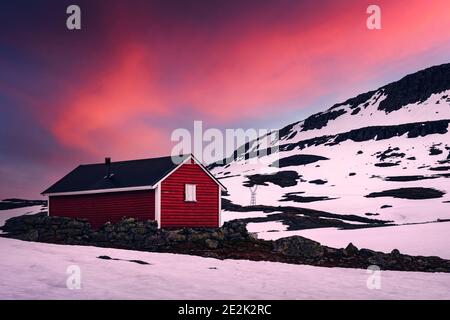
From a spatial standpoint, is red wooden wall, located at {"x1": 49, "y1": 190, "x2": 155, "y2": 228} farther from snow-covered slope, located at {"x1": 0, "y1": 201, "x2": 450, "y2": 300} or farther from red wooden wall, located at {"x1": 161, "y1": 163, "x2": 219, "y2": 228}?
snow-covered slope, located at {"x1": 0, "y1": 201, "x2": 450, "y2": 300}

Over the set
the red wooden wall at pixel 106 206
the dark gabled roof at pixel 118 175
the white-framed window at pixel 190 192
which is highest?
the dark gabled roof at pixel 118 175

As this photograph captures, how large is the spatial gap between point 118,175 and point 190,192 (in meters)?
6.29

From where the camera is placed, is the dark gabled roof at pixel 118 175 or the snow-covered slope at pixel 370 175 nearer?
the dark gabled roof at pixel 118 175

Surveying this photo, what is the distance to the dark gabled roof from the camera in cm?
3853

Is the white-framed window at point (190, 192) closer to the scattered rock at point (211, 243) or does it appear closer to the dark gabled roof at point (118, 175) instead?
the dark gabled roof at point (118, 175)

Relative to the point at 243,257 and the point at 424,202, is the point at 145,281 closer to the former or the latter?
→ the point at 243,257

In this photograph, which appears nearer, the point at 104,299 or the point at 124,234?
the point at 104,299

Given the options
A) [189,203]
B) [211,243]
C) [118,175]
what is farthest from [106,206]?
[211,243]

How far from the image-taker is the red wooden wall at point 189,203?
37.6 meters

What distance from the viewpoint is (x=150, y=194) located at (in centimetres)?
3747

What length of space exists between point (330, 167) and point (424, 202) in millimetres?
63182

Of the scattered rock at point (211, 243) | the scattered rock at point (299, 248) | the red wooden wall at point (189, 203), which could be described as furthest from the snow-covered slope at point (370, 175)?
the scattered rock at point (211, 243)
